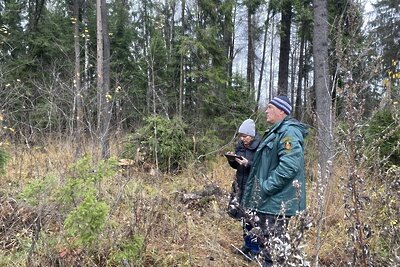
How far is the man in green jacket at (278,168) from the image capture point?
2.97m

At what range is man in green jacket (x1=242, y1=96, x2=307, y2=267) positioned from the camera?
9.76ft

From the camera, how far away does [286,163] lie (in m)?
2.96

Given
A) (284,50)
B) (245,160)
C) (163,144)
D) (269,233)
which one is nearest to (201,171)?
(163,144)

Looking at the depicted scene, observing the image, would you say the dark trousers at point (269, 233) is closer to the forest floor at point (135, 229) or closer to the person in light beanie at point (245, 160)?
the forest floor at point (135, 229)

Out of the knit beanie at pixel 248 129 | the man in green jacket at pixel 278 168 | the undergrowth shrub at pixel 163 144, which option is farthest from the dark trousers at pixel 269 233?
the undergrowth shrub at pixel 163 144

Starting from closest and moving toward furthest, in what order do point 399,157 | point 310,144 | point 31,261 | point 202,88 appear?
point 31,261, point 399,157, point 310,144, point 202,88

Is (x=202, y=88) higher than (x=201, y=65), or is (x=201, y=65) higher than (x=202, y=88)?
(x=201, y=65)

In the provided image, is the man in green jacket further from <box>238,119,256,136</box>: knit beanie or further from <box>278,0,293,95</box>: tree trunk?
<box>278,0,293,95</box>: tree trunk

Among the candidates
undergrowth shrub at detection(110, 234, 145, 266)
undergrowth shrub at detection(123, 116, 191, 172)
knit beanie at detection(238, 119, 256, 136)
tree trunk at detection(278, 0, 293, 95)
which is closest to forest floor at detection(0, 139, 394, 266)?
undergrowth shrub at detection(110, 234, 145, 266)

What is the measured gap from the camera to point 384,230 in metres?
1.85

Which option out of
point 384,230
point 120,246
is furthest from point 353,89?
point 120,246

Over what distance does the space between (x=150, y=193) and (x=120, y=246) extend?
68.3 inches

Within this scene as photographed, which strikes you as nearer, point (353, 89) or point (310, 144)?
point (353, 89)

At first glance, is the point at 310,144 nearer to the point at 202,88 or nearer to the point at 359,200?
the point at 202,88
